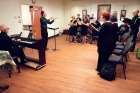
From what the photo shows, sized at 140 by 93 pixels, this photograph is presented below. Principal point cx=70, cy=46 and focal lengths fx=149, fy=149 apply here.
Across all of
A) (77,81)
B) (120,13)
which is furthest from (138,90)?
(120,13)

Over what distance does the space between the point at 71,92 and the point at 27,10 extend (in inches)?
185

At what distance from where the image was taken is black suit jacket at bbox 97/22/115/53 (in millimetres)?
3305

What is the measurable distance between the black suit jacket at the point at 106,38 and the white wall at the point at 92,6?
531 centimetres

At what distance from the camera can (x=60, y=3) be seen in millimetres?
9102

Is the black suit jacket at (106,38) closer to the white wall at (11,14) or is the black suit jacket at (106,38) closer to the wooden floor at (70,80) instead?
the wooden floor at (70,80)

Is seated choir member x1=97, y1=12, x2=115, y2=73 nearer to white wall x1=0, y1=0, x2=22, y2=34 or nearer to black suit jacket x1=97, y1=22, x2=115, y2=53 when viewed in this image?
black suit jacket x1=97, y1=22, x2=115, y2=53

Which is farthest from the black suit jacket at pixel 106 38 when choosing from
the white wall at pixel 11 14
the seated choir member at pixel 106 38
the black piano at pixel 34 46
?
the white wall at pixel 11 14

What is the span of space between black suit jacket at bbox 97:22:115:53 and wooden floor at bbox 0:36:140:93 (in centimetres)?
70

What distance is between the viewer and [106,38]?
11.1 ft

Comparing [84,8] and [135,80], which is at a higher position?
[84,8]

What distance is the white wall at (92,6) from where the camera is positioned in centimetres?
779

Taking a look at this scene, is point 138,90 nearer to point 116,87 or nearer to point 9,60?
point 116,87

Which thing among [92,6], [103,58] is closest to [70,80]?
[103,58]

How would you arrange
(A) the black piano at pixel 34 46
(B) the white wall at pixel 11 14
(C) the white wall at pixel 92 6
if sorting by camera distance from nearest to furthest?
(A) the black piano at pixel 34 46
(B) the white wall at pixel 11 14
(C) the white wall at pixel 92 6
